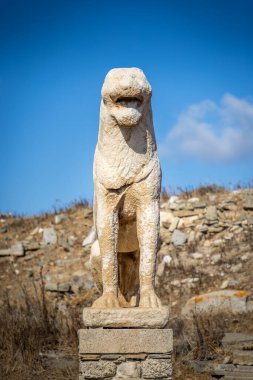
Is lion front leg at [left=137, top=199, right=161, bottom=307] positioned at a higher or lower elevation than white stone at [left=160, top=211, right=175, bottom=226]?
lower

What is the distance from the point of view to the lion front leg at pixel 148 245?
471cm

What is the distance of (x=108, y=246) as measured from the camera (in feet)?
15.5

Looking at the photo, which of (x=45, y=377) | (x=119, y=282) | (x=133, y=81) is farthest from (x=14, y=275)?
(x=133, y=81)

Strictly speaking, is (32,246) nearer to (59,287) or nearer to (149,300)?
(59,287)

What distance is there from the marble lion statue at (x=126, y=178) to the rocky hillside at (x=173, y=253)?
4.77 meters

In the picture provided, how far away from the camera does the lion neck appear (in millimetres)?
4758

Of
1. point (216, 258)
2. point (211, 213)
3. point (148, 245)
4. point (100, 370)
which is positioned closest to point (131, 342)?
point (100, 370)

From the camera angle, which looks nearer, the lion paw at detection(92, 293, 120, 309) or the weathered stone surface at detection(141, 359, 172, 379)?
the weathered stone surface at detection(141, 359, 172, 379)

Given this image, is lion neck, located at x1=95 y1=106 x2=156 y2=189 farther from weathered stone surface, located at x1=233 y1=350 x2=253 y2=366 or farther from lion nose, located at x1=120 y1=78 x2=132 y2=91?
weathered stone surface, located at x1=233 y1=350 x2=253 y2=366

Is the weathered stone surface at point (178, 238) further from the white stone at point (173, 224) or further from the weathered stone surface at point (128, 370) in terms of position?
the weathered stone surface at point (128, 370)

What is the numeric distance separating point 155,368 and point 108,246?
105cm

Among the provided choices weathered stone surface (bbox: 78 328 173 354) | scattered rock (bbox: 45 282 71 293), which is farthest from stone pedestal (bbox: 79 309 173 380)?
scattered rock (bbox: 45 282 71 293)

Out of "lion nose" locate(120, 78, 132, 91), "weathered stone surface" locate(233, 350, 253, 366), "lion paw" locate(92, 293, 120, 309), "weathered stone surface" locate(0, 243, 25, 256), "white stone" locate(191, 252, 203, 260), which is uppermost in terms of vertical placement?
"weathered stone surface" locate(0, 243, 25, 256)

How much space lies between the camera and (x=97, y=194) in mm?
4836
